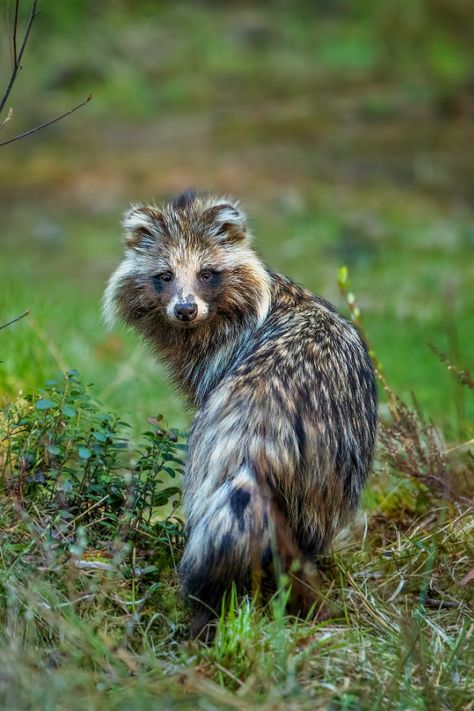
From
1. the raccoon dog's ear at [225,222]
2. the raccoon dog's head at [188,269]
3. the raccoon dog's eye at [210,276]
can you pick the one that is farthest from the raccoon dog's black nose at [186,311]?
the raccoon dog's ear at [225,222]

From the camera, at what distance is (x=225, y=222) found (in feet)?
16.8

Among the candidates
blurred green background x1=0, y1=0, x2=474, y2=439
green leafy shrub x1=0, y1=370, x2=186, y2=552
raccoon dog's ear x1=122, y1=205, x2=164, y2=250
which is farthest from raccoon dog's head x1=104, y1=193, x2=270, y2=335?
blurred green background x1=0, y1=0, x2=474, y2=439

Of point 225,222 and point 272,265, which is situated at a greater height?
point 272,265

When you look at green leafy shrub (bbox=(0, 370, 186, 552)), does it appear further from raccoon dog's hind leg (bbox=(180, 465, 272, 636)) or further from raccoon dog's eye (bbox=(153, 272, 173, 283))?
raccoon dog's eye (bbox=(153, 272, 173, 283))

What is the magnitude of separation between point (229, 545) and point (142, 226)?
6.44 feet

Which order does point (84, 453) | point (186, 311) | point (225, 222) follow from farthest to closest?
point (225, 222), point (186, 311), point (84, 453)

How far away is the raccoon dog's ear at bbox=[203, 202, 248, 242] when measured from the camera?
5.09 m

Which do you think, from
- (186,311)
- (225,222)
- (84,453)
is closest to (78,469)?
(84,453)

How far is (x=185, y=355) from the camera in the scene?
4.96m

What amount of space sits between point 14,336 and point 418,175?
10.6m

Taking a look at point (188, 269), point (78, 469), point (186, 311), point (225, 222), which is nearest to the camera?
point (78, 469)

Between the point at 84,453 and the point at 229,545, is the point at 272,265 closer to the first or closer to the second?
the point at 84,453

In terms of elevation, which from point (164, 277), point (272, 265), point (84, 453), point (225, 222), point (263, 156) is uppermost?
point (263, 156)

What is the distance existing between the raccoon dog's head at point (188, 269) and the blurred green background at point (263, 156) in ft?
5.20
